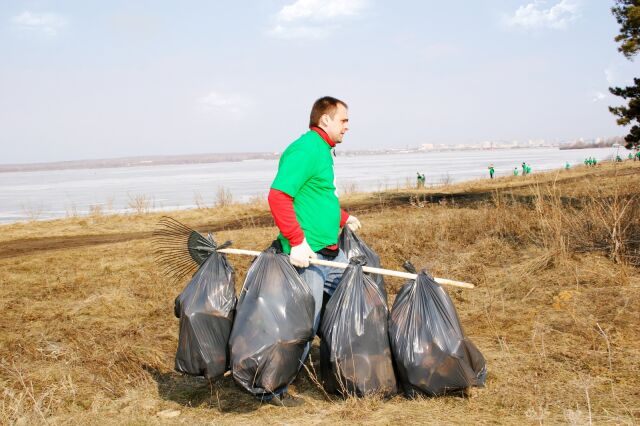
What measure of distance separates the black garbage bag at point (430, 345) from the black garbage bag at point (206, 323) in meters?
0.96

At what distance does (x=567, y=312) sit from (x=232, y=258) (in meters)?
4.38

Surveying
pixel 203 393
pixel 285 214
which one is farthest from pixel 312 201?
pixel 203 393

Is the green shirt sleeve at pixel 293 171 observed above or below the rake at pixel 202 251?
above

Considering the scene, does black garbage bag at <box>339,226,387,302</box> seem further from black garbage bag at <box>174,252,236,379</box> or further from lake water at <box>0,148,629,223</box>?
lake water at <box>0,148,629,223</box>

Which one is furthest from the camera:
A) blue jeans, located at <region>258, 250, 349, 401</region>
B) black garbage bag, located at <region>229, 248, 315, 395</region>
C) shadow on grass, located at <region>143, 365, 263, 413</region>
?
shadow on grass, located at <region>143, 365, 263, 413</region>

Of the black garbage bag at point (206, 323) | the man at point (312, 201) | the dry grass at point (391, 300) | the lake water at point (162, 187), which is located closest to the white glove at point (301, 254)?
the man at point (312, 201)

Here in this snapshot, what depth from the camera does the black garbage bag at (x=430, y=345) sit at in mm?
3086

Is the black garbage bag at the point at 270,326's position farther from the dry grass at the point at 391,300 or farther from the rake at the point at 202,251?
the dry grass at the point at 391,300

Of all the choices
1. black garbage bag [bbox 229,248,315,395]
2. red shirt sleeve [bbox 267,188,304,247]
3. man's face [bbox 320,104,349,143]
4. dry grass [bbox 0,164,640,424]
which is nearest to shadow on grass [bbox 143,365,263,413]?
dry grass [bbox 0,164,640,424]

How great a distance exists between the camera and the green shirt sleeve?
304 centimetres

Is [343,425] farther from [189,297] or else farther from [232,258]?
[232,258]

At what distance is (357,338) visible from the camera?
10.3 feet

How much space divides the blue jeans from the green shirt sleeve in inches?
19.9

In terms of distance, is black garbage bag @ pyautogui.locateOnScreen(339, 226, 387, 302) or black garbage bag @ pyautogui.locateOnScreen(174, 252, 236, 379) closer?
black garbage bag @ pyautogui.locateOnScreen(174, 252, 236, 379)
